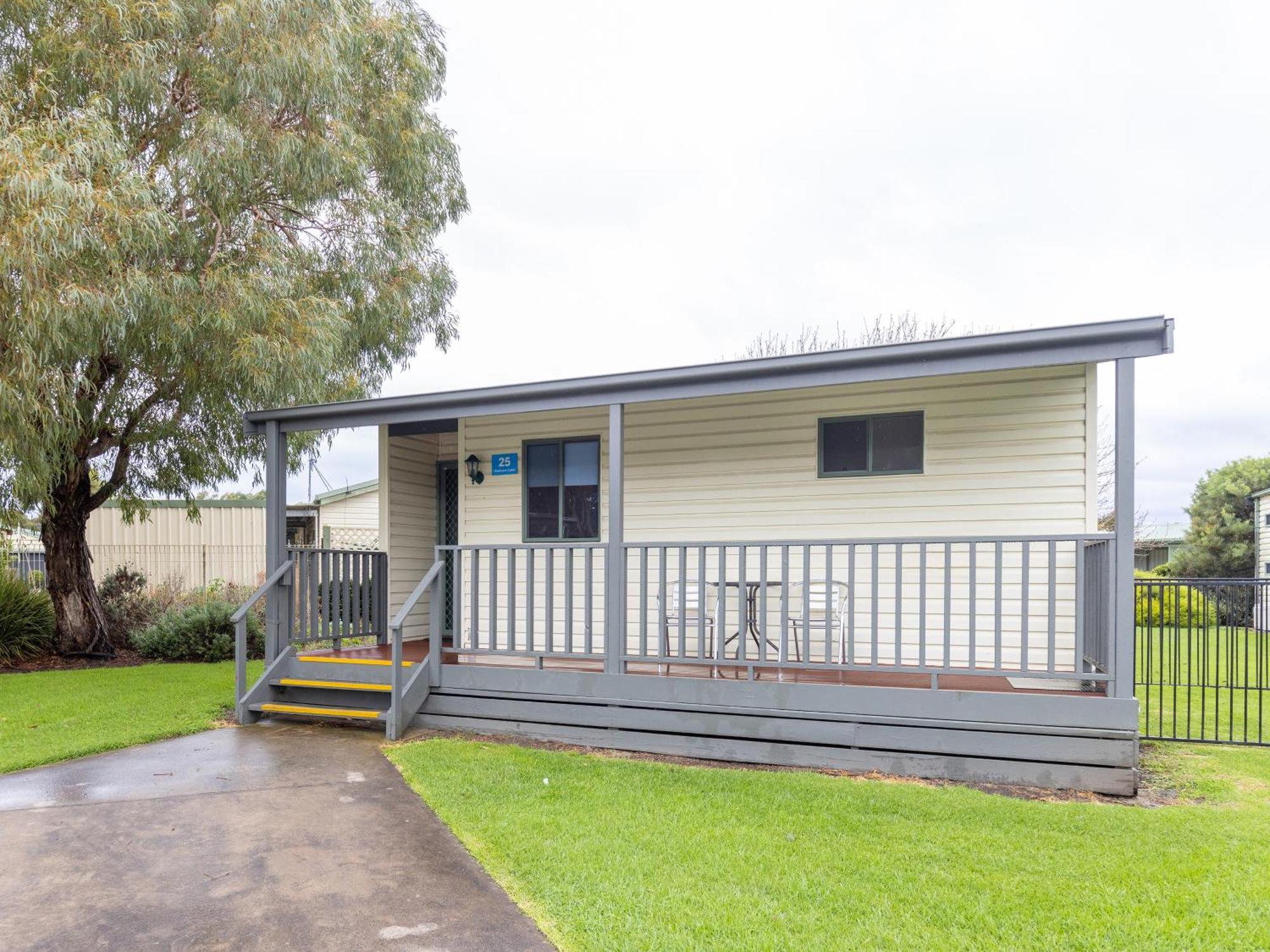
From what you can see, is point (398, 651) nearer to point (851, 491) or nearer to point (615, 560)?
point (615, 560)

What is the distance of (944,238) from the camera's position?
94.1 feet

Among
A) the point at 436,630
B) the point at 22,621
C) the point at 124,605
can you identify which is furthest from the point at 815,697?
the point at 124,605

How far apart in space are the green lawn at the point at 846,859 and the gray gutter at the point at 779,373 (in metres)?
2.60

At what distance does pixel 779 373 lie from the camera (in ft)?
19.3

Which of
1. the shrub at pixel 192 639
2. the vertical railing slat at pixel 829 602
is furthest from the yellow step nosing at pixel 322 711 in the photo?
the shrub at pixel 192 639

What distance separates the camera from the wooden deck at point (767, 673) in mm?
5980

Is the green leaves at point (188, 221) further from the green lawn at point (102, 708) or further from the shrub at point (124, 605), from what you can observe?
the green lawn at point (102, 708)

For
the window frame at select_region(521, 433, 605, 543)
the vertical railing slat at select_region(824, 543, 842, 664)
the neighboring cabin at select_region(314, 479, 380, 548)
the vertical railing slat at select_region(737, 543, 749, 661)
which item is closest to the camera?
the vertical railing slat at select_region(824, 543, 842, 664)

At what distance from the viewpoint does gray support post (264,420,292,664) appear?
24.6 feet

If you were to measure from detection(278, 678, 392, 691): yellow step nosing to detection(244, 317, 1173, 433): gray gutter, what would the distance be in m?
2.18

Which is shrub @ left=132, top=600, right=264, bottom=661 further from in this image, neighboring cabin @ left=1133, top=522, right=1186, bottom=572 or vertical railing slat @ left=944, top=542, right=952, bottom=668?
neighboring cabin @ left=1133, top=522, right=1186, bottom=572

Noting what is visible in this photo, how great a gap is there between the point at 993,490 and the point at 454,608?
4.42 metres

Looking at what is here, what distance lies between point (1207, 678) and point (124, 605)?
14209mm

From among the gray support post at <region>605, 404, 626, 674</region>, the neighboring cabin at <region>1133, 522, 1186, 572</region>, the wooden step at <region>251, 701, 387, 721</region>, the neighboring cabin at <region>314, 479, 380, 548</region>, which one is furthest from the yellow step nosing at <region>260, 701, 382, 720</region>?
the neighboring cabin at <region>1133, 522, 1186, 572</region>
